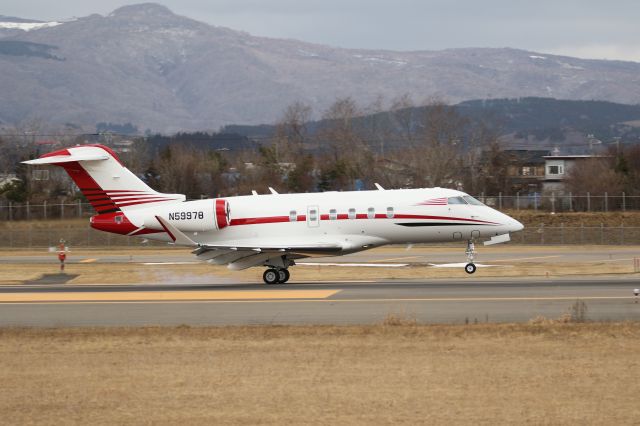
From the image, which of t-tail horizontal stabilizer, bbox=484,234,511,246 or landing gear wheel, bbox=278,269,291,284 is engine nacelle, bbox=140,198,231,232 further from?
t-tail horizontal stabilizer, bbox=484,234,511,246

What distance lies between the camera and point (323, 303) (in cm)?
2648

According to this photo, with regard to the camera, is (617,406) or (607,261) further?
(607,261)

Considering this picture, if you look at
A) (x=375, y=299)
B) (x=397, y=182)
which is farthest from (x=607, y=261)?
(x=397, y=182)

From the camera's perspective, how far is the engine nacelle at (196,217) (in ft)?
110

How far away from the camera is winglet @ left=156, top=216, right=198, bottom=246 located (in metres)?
32.1

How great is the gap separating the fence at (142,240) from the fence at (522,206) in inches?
109

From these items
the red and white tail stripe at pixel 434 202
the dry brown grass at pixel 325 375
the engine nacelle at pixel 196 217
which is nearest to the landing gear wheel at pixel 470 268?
the red and white tail stripe at pixel 434 202

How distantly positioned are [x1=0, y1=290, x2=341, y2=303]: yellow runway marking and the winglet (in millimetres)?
2059

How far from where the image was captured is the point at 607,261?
145 feet

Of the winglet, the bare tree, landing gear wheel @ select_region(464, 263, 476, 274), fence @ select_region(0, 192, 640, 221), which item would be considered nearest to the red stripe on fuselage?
landing gear wheel @ select_region(464, 263, 476, 274)

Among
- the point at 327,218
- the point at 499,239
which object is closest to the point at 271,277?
the point at 327,218

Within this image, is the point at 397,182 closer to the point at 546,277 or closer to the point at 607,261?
the point at 607,261

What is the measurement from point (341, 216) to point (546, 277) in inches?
290

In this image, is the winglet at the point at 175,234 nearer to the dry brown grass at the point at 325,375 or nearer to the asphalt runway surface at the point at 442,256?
the dry brown grass at the point at 325,375
